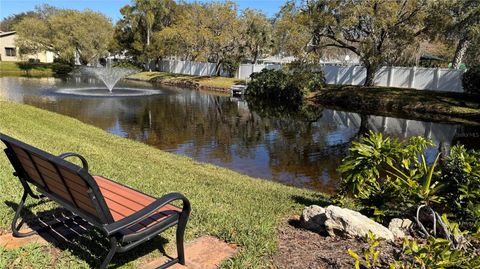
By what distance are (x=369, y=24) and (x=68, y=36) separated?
119 feet

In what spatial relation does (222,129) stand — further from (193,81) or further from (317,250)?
(193,81)

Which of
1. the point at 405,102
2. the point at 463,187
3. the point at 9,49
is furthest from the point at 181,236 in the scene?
the point at 9,49

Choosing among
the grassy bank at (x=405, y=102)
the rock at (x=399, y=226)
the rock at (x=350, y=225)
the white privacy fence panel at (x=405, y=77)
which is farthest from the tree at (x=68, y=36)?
the rock at (x=399, y=226)

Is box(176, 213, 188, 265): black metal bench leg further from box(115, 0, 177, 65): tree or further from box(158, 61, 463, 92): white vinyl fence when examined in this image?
box(115, 0, 177, 65): tree

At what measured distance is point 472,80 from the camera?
77.5 feet

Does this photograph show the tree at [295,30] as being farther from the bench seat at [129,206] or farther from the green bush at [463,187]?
the bench seat at [129,206]

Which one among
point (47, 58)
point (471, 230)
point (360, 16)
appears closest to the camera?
point (471, 230)

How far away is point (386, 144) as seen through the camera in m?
4.38

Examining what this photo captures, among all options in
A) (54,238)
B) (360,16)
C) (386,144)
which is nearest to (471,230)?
(386,144)

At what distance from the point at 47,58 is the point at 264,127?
53.8 metres

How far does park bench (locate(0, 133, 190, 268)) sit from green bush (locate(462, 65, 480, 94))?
25.0 m

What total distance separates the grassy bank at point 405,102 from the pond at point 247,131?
262 cm

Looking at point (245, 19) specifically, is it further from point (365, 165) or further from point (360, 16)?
point (365, 165)

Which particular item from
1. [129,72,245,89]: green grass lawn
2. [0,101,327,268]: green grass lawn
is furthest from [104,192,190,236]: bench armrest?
[129,72,245,89]: green grass lawn
